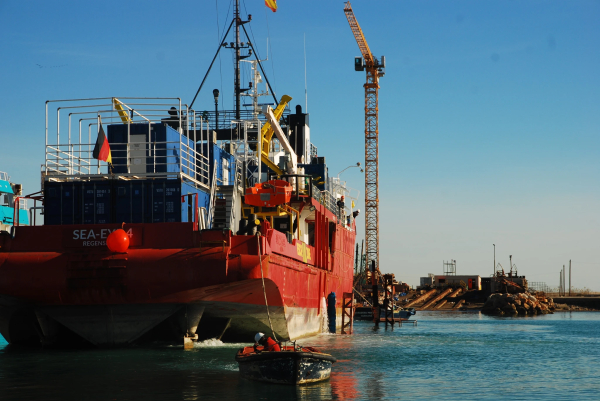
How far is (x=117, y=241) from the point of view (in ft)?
71.1

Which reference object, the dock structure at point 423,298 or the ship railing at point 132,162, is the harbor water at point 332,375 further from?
the dock structure at point 423,298

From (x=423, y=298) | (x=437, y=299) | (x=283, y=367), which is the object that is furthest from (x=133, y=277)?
(x=437, y=299)

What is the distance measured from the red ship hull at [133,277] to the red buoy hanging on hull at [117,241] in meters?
0.39

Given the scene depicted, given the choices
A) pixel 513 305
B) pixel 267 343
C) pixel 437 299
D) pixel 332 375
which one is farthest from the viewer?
pixel 437 299

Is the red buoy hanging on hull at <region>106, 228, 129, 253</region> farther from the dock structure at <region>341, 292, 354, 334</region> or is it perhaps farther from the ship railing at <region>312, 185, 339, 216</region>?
the dock structure at <region>341, 292, 354, 334</region>

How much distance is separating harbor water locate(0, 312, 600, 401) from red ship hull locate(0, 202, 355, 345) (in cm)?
126

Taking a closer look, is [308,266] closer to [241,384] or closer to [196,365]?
[196,365]

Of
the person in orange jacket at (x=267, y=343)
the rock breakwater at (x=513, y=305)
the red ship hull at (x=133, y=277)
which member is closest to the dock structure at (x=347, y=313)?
the red ship hull at (x=133, y=277)

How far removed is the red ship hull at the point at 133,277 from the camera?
72.2ft

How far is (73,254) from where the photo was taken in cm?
2216

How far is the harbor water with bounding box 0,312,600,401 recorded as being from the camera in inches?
686

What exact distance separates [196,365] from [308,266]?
36.1 feet

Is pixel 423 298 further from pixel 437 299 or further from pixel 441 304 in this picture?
pixel 441 304

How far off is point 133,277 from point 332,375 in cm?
687
